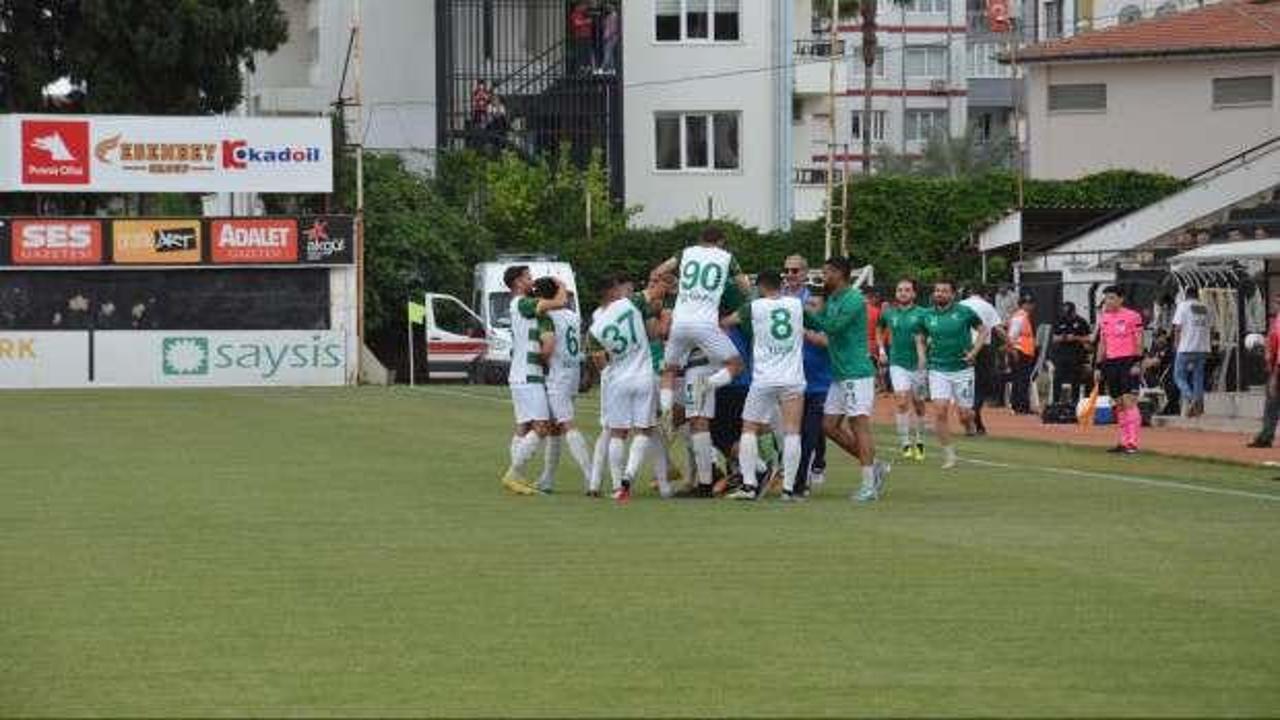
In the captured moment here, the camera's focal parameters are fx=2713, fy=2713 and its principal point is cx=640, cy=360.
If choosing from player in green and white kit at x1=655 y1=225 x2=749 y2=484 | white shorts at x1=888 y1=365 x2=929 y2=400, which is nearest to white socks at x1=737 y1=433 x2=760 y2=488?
player in green and white kit at x1=655 y1=225 x2=749 y2=484

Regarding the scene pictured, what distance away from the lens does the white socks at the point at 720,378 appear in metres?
22.1

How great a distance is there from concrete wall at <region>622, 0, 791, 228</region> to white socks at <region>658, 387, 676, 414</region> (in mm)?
50883

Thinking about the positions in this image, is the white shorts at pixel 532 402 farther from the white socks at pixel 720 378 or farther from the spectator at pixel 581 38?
the spectator at pixel 581 38

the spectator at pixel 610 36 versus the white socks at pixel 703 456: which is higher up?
the spectator at pixel 610 36

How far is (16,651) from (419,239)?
2058 inches

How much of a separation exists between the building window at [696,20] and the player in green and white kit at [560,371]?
51422mm

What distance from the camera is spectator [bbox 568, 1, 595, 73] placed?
73062mm

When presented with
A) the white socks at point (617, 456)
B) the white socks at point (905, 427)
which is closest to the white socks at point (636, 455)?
the white socks at point (617, 456)

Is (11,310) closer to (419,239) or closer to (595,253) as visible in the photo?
(419,239)

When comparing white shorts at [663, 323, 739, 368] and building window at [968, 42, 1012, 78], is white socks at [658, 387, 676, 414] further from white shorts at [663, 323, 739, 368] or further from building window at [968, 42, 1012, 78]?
building window at [968, 42, 1012, 78]

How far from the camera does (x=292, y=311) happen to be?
192 feet

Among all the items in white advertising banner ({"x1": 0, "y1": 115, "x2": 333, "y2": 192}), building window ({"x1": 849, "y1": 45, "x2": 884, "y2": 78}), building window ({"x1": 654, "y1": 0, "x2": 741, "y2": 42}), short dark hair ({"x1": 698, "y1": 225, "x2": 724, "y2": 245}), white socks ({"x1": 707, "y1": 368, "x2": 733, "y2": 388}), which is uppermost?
building window ({"x1": 849, "y1": 45, "x2": 884, "y2": 78})

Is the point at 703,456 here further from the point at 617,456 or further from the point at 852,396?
the point at 852,396

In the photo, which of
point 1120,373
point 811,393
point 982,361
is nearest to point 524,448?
point 811,393
